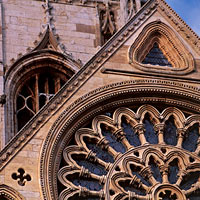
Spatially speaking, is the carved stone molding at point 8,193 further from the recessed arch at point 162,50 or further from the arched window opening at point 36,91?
the arched window opening at point 36,91

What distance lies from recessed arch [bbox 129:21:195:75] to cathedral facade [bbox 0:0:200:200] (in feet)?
0.07

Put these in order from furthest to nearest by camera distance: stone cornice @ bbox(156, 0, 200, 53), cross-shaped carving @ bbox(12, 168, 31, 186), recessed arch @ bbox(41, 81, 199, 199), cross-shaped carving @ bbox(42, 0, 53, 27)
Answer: cross-shaped carving @ bbox(42, 0, 53, 27) < stone cornice @ bbox(156, 0, 200, 53) < recessed arch @ bbox(41, 81, 199, 199) < cross-shaped carving @ bbox(12, 168, 31, 186)

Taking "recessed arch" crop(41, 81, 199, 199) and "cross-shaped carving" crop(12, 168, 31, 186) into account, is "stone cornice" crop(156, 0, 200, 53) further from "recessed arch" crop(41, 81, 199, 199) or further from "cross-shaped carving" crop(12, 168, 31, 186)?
"cross-shaped carving" crop(12, 168, 31, 186)

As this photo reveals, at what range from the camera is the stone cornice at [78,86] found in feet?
94.0

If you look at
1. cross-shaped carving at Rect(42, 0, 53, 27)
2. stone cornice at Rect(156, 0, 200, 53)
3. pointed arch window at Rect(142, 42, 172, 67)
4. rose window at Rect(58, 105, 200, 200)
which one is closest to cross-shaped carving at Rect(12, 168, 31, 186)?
rose window at Rect(58, 105, 200, 200)

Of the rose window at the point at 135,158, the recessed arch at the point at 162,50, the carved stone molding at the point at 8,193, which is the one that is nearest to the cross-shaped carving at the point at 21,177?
the carved stone molding at the point at 8,193

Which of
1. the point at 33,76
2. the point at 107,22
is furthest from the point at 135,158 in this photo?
the point at 107,22

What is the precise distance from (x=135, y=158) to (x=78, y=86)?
74.2 inches

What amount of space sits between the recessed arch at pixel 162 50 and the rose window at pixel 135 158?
90 cm

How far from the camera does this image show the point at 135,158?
29.4 m

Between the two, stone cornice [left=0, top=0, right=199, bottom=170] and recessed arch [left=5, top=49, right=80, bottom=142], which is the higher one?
recessed arch [left=5, top=49, right=80, bottom=142]

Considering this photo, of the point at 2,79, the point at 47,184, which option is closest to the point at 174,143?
the point at 47,184

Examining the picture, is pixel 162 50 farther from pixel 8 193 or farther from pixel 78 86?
pixel 8 193

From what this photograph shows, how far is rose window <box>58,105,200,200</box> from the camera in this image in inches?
1137
